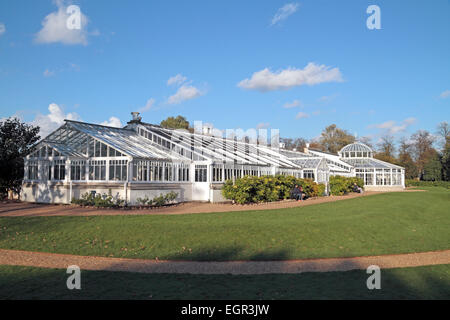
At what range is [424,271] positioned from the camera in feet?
29.3

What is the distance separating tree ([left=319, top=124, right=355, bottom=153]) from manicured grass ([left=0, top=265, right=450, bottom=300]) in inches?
2867

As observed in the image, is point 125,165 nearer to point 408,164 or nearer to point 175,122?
point 175,122

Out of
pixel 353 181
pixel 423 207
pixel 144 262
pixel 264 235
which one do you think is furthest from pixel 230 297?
pixel 353 181

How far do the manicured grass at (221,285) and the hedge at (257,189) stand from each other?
13935mm

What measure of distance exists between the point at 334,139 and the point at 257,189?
61071 mm

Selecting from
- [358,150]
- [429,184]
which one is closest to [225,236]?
[358,150]

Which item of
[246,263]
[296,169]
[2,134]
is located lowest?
[246,263]

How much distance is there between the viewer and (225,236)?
12.5 metres

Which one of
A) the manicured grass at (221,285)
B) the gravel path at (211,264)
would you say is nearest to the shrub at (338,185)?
the gravel path at (211,264)

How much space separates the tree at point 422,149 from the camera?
237 feet

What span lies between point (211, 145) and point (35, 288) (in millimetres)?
21852

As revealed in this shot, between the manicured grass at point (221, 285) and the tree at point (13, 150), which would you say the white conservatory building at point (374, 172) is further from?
the manicured grass at point (221, 285)
